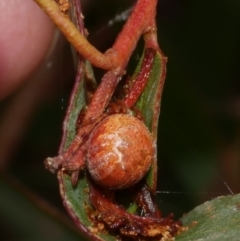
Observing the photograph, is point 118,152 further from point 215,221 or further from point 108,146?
point 215,221

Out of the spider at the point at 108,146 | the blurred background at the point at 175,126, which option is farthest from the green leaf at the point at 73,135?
the blurred background at the point at 175,126

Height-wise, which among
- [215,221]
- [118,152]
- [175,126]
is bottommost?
[175,126]

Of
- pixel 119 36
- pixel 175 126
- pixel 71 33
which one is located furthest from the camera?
pixel 175 126

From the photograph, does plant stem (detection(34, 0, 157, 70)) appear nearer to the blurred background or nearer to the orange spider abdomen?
the orange spider abdomen

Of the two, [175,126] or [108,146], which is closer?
[108,146]

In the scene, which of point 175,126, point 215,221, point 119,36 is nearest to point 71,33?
point 119,36

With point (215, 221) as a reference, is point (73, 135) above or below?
above

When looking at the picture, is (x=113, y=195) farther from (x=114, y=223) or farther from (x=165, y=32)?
(x=165, y=32)

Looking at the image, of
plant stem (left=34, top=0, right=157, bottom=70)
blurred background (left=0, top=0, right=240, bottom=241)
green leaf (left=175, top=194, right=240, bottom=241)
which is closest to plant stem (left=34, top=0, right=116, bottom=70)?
plant stem (left=34, top=0, right=157, bottom=70)
